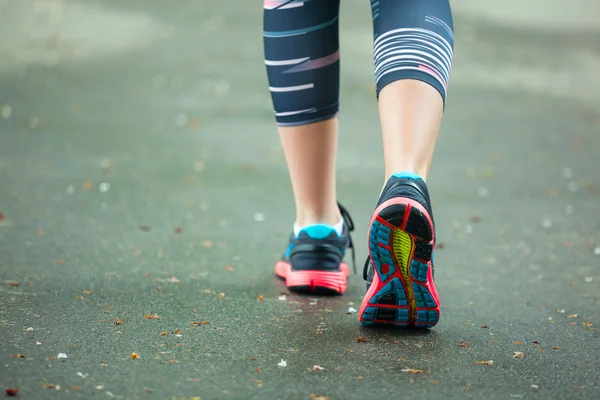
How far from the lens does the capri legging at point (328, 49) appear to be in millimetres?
1883

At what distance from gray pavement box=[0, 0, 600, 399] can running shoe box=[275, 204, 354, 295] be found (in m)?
0.06

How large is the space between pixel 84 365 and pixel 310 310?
71cm

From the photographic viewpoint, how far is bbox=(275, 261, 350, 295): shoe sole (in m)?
2.33

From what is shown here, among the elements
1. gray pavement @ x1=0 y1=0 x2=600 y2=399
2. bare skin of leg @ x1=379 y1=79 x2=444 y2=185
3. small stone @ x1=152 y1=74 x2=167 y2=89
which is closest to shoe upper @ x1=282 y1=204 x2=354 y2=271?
gray pavement @ x1=0 y1=0 x2=600 y2=399

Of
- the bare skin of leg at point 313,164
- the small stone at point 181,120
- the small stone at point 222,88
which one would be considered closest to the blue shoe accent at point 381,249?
the bare skin of leg at point 313,164

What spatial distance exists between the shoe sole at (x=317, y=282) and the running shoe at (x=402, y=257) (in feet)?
1.31

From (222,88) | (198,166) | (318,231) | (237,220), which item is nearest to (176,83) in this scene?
(222,88)

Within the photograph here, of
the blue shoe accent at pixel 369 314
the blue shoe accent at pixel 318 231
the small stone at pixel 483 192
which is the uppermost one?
the small stone at pixel 483 192

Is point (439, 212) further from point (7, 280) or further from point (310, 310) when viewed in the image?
point (7, 280)

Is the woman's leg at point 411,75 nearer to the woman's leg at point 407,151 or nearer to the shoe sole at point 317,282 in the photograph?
the woman's leg at point 407,151

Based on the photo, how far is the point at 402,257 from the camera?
179cm

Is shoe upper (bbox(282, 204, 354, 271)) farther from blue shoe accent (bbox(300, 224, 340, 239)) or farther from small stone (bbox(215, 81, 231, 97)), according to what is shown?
small stone (bbox(215, 81, 231, 97))

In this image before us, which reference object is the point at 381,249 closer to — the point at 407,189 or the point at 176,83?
the point at 407,189

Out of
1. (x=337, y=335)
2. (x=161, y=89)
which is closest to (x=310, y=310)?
(x=337, y=335)
